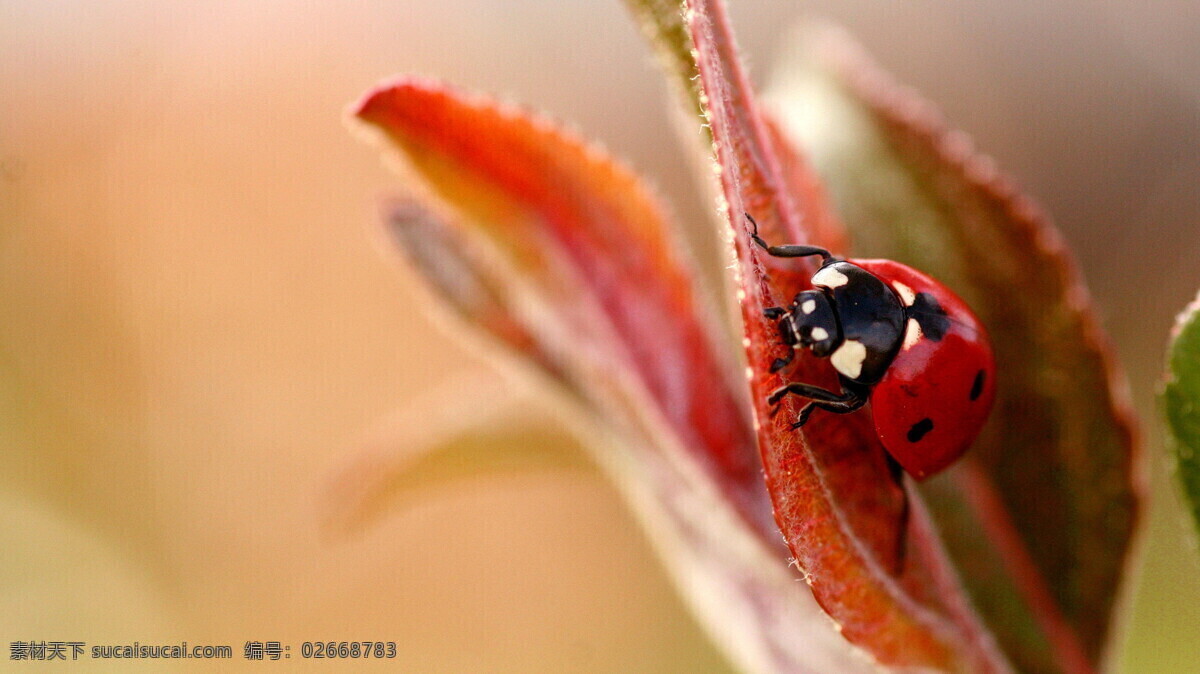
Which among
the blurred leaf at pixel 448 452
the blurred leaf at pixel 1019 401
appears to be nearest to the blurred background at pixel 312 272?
the blurred leaf at pixel 448 452

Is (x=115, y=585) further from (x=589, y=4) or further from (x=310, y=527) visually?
(x=589, y=4)

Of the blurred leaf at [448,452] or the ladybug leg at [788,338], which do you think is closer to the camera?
the ladybug leg at [788,338]

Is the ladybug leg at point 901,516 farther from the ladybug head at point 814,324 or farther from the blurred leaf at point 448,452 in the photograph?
the blurred leaf at point 448,452

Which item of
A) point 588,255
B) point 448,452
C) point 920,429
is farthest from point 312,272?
point 920,429

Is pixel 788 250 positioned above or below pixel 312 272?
above

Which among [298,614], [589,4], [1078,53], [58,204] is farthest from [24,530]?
[1078,53]

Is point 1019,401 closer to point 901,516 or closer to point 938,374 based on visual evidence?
point 938,374

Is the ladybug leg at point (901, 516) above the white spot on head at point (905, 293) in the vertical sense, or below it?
below
